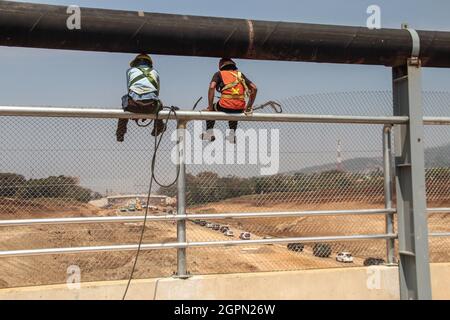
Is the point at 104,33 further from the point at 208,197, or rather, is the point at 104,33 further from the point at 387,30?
the point at 387,30

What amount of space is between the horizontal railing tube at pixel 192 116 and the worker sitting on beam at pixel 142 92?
9 cm

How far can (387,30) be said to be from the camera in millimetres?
6082

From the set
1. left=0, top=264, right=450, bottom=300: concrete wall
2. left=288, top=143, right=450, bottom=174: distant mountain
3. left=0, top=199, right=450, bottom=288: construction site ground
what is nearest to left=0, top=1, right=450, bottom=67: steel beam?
left=288, top=143, right=450, bottom=174: distant mountain

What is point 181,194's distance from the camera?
5.59m

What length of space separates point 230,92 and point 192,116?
64 centimetres

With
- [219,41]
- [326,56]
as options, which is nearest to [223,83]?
[219,41]

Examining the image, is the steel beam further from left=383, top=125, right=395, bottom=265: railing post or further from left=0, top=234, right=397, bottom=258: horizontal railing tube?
Result: left=0, top=234, right=397, bottom=258: horizontal railing tube

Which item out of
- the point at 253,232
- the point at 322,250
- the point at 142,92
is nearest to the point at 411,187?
the point at 322,250

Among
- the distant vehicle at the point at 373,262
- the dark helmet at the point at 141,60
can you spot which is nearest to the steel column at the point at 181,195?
the dark helmet at the point at 141,60

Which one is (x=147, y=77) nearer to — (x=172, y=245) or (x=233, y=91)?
(x=233, y=91)

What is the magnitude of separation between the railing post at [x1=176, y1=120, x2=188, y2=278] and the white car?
257 cm

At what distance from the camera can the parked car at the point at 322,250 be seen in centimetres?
698

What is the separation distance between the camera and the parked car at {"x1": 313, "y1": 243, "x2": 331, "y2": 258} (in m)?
6.98
